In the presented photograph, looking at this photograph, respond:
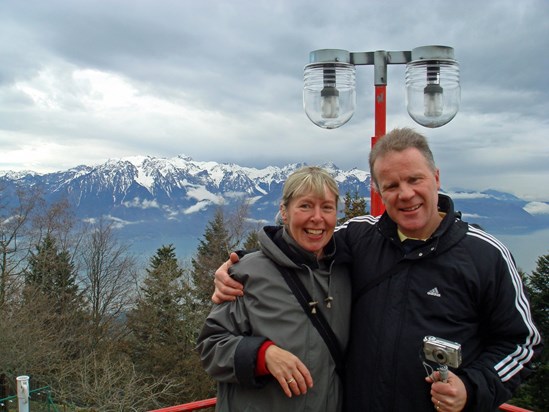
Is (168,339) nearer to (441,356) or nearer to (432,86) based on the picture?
(432,86)

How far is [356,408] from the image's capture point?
7.79 ft

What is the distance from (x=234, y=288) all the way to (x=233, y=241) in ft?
115

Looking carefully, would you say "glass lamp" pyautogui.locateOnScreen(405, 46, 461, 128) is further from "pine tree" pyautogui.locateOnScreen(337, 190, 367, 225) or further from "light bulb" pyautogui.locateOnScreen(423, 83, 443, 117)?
"pine tree" pyautogui.locateOnScreen(337, 190, 367, 225)

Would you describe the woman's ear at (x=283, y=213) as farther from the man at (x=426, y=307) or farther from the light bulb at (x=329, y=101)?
the light bulb at (x=329, y=101)

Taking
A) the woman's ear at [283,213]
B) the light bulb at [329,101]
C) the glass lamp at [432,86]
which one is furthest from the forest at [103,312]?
the woman's ear at [283,213]

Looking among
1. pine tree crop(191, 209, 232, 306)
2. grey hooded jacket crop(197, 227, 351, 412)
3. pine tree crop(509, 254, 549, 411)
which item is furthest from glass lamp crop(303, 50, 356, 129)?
pine tree crop(191, 209, 232, 306)

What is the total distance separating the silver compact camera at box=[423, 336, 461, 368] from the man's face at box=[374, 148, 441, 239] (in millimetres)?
555

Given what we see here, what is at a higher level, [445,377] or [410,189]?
[410,189]

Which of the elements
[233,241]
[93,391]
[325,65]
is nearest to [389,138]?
[325,65]

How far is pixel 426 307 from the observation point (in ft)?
7.55

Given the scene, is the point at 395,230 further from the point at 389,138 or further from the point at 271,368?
the point at 271,368

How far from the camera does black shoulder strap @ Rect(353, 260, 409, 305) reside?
2.43 meters

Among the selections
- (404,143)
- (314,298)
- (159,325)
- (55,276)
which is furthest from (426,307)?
(55,276)

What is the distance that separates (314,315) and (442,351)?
0.57 meters
